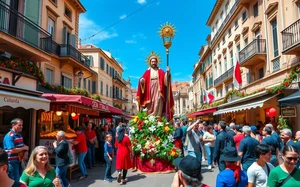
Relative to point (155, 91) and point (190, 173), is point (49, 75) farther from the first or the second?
point (190, 173)

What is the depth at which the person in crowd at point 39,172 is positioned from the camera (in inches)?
131

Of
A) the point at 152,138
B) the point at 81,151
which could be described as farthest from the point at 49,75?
the point at 152,138

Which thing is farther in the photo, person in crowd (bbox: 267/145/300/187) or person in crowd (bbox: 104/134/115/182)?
person in crowd (bbox: 104/134/115/182)

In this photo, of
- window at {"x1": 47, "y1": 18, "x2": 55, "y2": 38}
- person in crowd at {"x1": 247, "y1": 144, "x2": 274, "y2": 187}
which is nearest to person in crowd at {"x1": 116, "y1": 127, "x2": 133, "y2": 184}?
person in crowd at {"x1": 247, "y1": 144, "x2": 274, "y2": 187}

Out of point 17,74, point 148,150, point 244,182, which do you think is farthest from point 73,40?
point 244,182

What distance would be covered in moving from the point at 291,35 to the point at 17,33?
13.6m

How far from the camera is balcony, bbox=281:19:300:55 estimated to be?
1143cm

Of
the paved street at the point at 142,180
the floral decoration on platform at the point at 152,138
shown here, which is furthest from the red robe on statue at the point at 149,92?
the paved street at the point at 142,180

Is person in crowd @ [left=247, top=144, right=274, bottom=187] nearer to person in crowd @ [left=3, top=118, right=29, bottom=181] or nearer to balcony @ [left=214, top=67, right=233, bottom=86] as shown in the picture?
person in crowd @ [left=3, top=118, right=29, bottom=181]

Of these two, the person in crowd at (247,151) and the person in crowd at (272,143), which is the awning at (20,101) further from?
the person in crowd at (272,143)

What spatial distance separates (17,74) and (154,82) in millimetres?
5599

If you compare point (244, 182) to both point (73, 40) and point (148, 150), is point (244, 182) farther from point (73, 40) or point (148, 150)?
point (73, 40)

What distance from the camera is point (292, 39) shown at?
477 inches

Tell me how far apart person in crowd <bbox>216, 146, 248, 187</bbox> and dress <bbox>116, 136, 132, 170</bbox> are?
417 cm
